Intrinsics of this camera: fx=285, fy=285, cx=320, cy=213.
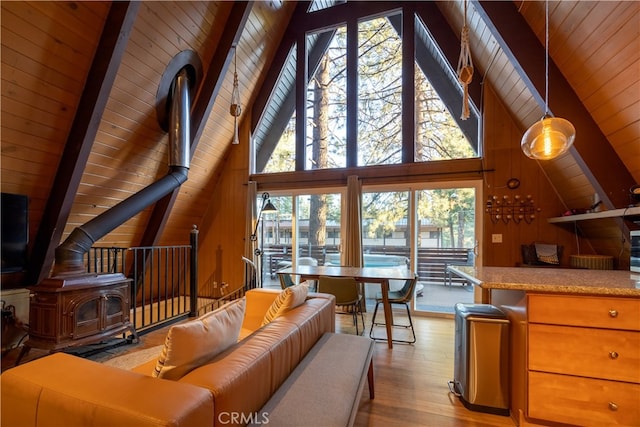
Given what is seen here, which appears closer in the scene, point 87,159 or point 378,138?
point 87,159

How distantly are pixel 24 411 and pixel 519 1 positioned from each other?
4251mm

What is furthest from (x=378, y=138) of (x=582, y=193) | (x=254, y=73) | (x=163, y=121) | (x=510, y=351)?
(x=510, y=351)

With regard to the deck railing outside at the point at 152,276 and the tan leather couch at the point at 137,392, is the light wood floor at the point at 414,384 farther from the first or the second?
the tan leather couch at the point at 137,392

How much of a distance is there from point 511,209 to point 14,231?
5697 millimetres

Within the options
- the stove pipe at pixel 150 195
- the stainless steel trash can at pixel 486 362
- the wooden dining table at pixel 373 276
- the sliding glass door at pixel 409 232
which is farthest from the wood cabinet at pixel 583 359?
the stove pipe at pixel 150 195

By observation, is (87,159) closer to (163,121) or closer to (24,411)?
(163,121)

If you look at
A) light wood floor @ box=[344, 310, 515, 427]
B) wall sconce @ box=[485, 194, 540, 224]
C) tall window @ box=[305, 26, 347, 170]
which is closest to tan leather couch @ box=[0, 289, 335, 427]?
light wood floor @ box=[344, 310, 515, 427]

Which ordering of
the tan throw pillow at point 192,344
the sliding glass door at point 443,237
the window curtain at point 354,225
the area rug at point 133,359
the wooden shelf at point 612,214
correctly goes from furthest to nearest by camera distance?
the window curtain at point 354,225 < the sliding glass door at point 443,237 < the area rug at point 133,359 < the wooden shelf at point 612,214 < the tan throw pillow at point 192,344

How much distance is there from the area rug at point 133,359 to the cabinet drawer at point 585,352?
124 inches

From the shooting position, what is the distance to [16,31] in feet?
7.09

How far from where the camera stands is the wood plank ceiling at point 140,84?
7.29 feet

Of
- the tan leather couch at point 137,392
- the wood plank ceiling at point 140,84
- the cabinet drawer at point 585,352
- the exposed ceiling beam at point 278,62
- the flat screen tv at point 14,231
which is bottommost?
the cabinet drawer at point 585,352

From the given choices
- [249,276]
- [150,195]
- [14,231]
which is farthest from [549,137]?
[14,231]

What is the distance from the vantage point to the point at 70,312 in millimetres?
2604
